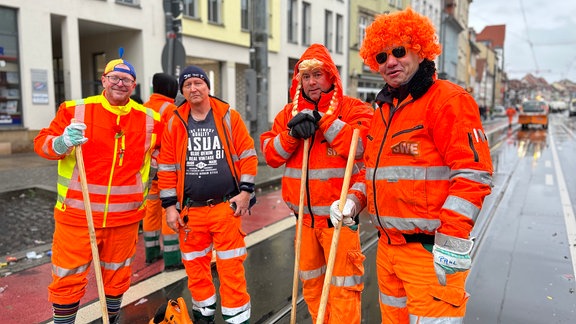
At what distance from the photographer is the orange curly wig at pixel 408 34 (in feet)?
7.34

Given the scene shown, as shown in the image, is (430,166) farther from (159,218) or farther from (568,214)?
(568,214)

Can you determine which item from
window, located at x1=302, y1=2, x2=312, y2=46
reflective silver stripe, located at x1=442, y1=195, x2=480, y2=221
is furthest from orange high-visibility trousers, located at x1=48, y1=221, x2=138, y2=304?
window, located at x1=302, y1=2, x2=312, y2=46

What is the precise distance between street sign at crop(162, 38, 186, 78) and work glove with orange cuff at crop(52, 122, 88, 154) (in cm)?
452

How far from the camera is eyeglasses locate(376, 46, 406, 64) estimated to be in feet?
7.37

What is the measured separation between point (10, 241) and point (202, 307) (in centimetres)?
343

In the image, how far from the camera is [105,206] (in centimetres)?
294

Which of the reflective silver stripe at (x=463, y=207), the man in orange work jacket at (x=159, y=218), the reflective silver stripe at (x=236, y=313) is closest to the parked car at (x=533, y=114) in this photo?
the man in orange work jacket at (x=159, y=218)

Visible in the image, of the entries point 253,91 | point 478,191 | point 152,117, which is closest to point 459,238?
point 478,191

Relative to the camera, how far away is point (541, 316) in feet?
12.1

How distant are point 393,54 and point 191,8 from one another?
15.2 m

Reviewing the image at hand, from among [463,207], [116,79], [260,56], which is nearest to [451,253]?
[463,207]

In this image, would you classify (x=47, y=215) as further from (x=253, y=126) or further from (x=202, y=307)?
(x=253, y=126)

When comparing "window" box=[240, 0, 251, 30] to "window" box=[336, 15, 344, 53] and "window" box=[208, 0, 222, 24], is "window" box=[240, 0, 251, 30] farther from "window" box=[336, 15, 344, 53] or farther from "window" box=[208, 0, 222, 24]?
"window" box=[336, 15, 344, 53]

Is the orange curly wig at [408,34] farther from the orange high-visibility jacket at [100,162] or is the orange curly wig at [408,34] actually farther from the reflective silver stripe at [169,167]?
the orange high-visibility jacket at [100,162]
